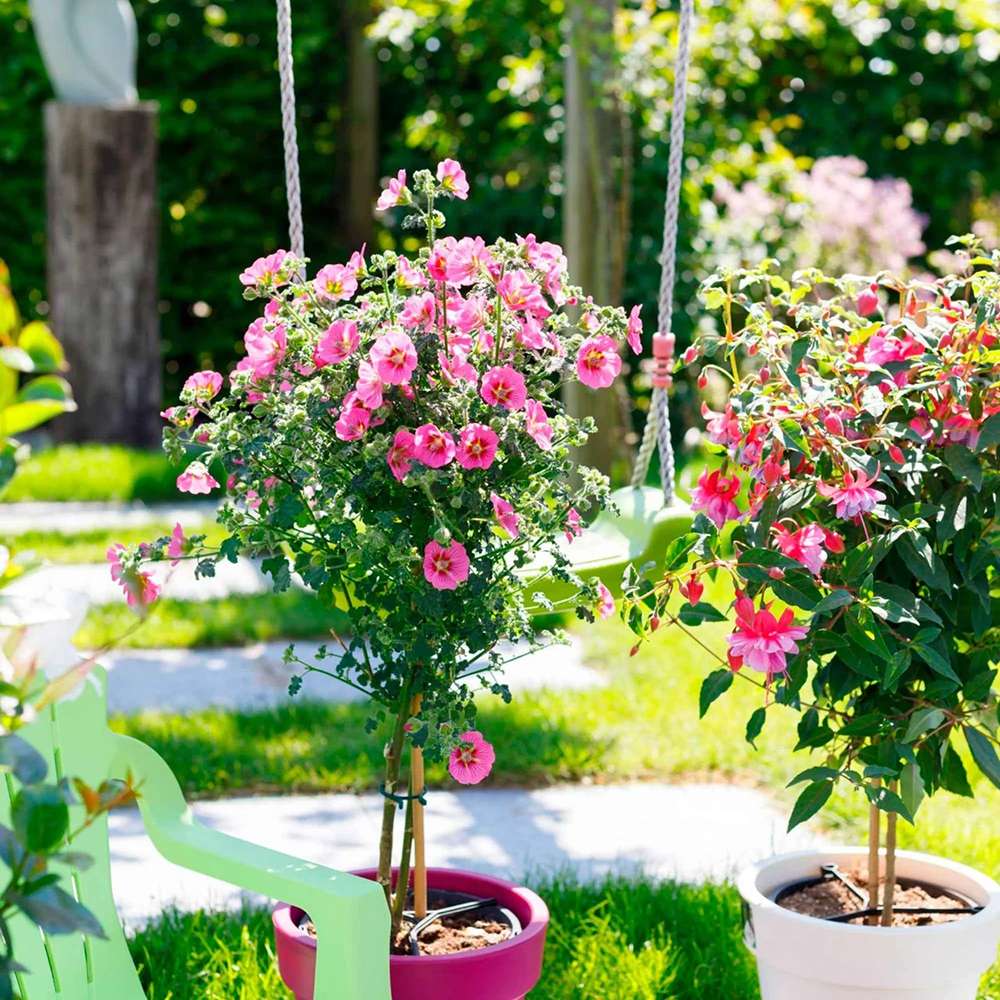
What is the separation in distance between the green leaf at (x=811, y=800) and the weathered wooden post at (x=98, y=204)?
5732mm

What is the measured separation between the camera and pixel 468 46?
25.7 ft

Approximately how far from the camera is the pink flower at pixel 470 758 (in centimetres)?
184

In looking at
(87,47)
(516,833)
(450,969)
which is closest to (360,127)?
(87,47)

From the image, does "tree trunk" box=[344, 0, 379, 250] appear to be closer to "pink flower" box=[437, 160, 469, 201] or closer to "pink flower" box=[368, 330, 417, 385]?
"pink flower" box=[437, 160, 469, 201]

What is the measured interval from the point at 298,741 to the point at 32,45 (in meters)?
5.91

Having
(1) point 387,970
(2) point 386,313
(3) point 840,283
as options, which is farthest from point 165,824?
(3) point 840,283

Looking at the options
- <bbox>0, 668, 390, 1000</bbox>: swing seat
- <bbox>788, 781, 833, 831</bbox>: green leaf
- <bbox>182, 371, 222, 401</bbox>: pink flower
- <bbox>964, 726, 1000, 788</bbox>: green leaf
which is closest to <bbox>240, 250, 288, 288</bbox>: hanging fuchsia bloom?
<bbox>182, 371, 222, 401</bbox>: pink flower

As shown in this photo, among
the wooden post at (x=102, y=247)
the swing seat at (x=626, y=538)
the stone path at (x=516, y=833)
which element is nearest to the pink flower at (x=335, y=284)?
the swing seat at (x=626, y=538)

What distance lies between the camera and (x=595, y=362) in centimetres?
188

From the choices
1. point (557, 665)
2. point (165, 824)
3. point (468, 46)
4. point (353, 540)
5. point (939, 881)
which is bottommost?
point (557, 665)

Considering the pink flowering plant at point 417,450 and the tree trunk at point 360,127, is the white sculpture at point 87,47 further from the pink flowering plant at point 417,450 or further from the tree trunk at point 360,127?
the pink flowering plant at point 417,450

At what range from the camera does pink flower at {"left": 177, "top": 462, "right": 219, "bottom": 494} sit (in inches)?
74.5

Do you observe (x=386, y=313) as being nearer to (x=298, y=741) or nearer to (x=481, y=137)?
(x=298, y=741)

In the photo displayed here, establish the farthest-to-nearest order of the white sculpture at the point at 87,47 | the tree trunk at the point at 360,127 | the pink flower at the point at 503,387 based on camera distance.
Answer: the tree trunk at the point at 360,127 → the white sculpture at the point at 87,47 → the pink flower at the point at 503,387
